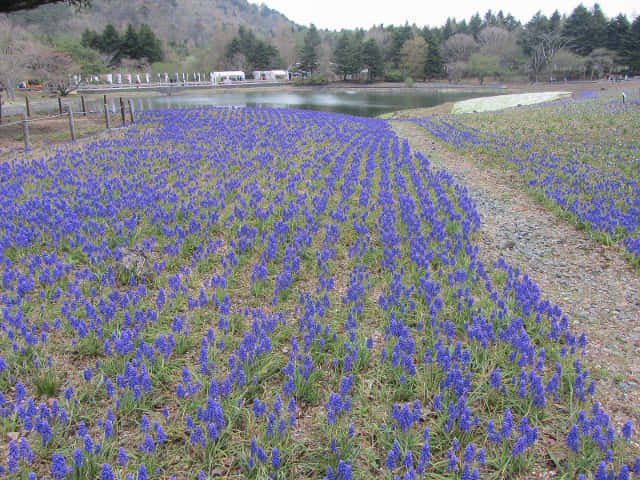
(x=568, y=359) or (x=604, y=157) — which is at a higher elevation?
(x=604, y=157)

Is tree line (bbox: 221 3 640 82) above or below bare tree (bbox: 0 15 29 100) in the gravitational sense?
above

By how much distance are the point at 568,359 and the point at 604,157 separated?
10.9 metres

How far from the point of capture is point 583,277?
602cm

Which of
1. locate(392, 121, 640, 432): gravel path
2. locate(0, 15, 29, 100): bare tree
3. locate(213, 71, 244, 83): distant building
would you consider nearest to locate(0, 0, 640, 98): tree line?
locate(213, 71, 244, 83): distant building

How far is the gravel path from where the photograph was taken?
3946 mm

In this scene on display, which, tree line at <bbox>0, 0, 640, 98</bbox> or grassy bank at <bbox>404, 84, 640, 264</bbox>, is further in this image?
tree line at <bbox>0, 0, 640, 98</bbox>

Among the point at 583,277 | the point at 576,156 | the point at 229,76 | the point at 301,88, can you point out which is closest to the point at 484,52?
the point at 301,88

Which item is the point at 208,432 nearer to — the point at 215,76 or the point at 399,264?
the point at 399,264

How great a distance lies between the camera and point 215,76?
108 meters

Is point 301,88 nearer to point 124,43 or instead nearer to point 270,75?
point 270,75

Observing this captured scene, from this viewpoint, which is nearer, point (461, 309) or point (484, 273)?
point (461, 309)

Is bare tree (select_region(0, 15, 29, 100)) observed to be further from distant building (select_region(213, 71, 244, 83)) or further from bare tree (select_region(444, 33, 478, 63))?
bare tree (select_region(444, 33, 478, 63))

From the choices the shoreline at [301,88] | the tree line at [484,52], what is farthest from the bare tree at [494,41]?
the shoreline at [301,88]

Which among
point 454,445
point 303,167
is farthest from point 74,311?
point 303,167
